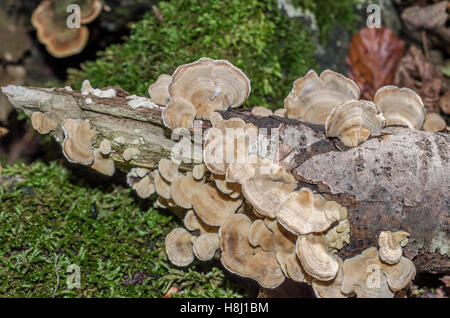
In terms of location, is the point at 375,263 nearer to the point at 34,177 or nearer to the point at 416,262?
the point at 416,262

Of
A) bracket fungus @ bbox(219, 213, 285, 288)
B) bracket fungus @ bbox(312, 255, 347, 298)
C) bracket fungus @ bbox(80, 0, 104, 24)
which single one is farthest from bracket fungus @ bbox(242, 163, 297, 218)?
bracket fungus @ bbox(80, 0, 104, 24)

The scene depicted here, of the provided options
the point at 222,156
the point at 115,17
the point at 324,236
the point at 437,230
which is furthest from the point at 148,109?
the point at 115,17

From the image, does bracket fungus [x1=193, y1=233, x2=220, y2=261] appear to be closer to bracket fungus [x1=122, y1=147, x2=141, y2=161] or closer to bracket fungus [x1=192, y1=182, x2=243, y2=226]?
bracket fungus [x1=192, y1=182, x2=243, y2=226]

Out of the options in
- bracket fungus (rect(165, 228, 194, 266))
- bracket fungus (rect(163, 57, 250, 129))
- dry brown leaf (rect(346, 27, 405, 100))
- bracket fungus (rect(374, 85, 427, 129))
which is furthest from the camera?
dry brown leaf (rect(346, 27, 405, 100))

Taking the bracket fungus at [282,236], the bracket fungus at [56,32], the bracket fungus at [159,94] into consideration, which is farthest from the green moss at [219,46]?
the bracket fungus at [282,236]

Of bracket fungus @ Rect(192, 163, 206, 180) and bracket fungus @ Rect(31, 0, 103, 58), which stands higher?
bracket fungus @ Rect(31, 0, 103, 58)

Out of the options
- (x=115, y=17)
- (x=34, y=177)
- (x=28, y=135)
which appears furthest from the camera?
(x=28, y=135)

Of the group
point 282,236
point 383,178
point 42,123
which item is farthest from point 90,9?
point 383,178

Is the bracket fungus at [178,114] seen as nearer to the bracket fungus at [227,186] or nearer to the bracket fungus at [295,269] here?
the bracket fungus at [227,186]
